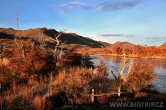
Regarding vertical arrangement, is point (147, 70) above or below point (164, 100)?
above

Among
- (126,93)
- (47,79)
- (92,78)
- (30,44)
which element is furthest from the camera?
(30,44)

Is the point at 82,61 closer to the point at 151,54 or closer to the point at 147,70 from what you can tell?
the point at 147,70

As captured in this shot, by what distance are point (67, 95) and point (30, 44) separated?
10.5 meters

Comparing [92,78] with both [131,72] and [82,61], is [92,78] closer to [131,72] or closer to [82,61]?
[131,72]

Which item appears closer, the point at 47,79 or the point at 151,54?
the point at 47,79

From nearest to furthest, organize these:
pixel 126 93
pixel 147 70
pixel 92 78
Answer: pixel 126 93 < pixel 147 70 < pixel 92 78

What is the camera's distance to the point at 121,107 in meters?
12.5

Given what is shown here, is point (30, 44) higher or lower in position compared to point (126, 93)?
higher

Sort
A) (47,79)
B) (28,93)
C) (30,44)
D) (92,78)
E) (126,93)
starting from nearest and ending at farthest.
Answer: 1. (28,93)
2. (126,93)
3. (47,79)
4. (92,78)
5. (30,44)

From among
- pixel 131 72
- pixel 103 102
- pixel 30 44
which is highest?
pixel 30 44

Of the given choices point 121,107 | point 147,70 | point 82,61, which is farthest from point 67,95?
point 82,61

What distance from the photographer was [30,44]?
78.1ft

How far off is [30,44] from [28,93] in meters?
9.56

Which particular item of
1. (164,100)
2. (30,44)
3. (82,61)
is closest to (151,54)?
(82,61)
